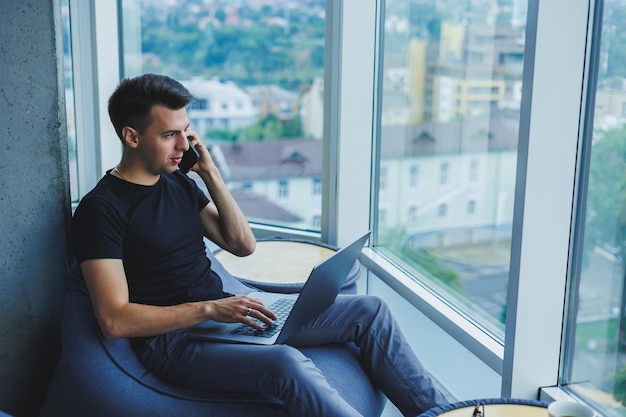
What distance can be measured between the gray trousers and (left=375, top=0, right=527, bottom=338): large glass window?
0.57 metres

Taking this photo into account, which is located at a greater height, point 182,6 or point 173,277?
point 182,6

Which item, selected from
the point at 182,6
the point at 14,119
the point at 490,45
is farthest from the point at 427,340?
the point at 182,6

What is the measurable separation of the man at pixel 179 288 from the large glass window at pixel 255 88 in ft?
4.67

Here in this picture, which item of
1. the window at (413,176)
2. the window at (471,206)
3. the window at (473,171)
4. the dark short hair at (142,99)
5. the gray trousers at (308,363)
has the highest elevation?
the dark short hair at (142,99)

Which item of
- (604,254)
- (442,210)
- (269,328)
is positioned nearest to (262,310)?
(269,328)

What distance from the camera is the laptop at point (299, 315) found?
7.00ft

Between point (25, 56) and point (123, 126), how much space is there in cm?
35

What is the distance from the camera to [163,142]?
229cm

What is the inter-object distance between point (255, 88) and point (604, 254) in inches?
91.4

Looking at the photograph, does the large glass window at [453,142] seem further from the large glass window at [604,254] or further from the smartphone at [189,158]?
the smartphone at [189,158]

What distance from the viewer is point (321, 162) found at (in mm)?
3859

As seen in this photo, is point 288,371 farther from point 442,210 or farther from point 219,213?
point 442,210

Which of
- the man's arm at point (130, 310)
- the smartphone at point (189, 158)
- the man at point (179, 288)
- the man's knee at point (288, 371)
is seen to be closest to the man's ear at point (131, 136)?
the man at point (179, 288)

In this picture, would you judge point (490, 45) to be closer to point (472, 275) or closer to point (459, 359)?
point (472, 275)
